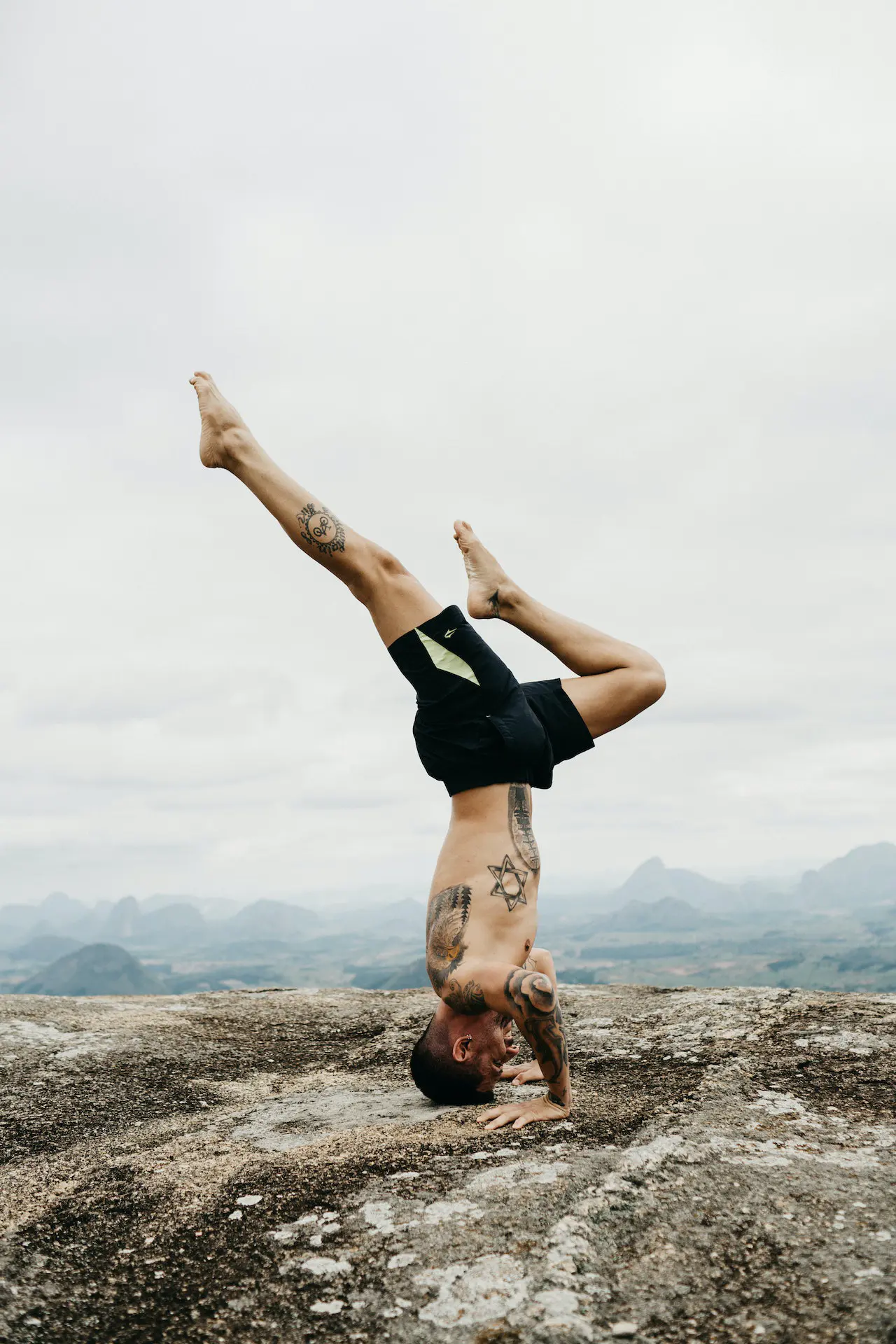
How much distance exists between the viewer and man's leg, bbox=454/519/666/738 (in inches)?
259

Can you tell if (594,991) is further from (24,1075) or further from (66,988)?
(66,988)

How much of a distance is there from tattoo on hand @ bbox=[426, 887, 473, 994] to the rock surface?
2.56ft

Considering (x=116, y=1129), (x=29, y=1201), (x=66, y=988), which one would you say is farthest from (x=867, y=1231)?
(x=66, y=988)

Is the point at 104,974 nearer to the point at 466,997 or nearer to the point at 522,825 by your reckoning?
the point at 522,825

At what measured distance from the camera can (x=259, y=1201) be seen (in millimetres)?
3896

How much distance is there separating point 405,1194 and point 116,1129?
2551 millimetres

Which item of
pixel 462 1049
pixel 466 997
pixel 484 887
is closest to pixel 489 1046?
pixel 462 1049

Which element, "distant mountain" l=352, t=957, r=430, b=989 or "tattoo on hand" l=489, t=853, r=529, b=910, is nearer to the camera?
"tattoo on hand" l=489, t=853, r=529, b=910

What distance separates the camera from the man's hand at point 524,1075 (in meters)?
5.93

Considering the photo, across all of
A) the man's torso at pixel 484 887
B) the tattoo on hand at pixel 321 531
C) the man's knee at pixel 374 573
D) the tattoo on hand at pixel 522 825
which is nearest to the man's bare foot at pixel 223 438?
the tattoo on hand at pixel 321 531

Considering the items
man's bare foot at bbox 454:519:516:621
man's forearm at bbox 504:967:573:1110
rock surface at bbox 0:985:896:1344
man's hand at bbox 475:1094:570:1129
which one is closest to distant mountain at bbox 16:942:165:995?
rock surface at bbox 0:985:896:1344

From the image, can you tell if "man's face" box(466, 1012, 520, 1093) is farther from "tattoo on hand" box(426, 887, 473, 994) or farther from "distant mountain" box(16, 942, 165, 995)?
"distant mountain" box(16, 942, 165, 995)

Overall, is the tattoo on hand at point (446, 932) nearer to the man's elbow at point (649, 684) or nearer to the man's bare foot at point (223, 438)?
the man's elbow at point (649, 684)

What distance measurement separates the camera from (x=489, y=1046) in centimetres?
522
